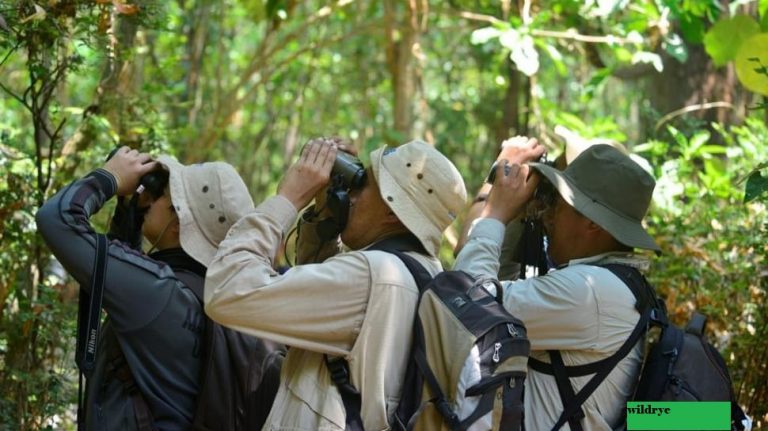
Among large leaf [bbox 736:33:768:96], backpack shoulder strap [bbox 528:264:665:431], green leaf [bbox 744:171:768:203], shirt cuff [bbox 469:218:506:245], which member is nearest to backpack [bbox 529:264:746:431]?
backpack shoulder strap [bbox 528:264:665:431]

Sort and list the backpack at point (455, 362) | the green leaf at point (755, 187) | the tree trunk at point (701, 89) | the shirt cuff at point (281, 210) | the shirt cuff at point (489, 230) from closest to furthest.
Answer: the backpack at point (455, 362), the shirt cuff at point (281, 210), the shirt cuff at point (489, 230), the green leaf at point (755, 187), the tree trunk at point (701, 89)

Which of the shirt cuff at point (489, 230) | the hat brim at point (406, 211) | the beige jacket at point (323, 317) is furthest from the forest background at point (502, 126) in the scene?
the beige jacket at point (323, 317)

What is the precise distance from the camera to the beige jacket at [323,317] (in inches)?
113

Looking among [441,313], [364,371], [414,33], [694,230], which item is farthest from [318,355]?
[414,33]

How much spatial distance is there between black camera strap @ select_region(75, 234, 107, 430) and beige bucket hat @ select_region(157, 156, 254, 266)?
0.31 metres

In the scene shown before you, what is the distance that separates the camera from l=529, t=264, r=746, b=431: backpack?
3.13 m

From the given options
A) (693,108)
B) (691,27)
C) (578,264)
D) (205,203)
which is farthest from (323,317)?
(693,108)

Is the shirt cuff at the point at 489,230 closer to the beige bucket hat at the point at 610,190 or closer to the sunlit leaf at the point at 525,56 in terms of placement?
the beige bucket hat at the point at 610,190

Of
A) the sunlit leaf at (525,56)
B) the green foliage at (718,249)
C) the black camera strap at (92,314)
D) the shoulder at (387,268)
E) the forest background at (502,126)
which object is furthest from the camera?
the sunlit leaf at (525,56)

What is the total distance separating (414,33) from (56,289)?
398 cm

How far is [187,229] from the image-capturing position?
3.46 meters

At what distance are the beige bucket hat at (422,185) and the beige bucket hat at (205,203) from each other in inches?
22.5

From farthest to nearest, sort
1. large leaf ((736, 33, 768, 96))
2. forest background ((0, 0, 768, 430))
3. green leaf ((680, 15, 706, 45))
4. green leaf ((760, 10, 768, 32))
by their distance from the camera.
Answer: green leaf ((680, 15, 706, 45)) → forest background ((0, 0, 768, 430)) → green leaf ((760, 10, 768, 32)) → large leaf ((736, 33, 768, 96))

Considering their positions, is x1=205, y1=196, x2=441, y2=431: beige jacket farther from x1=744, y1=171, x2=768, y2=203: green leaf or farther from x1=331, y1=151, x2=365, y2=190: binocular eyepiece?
x1=744, y1=171, x2=768, y2=203: green leaf
